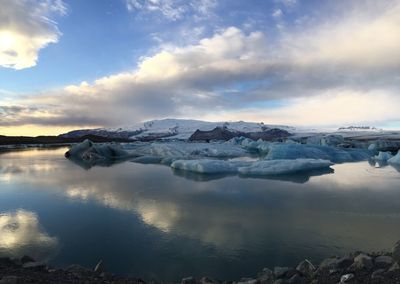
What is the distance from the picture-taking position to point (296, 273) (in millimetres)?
4156

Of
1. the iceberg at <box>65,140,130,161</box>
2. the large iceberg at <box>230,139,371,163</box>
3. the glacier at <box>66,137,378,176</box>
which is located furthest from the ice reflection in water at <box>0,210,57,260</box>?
the iceberg at <box>65,140,130,161</box>

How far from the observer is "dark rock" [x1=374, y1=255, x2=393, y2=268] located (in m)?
3.94

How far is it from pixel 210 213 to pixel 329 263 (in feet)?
12.2

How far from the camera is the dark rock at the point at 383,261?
3940 mm

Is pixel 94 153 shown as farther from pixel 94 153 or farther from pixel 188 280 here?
pixel 188 280

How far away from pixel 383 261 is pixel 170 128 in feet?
435

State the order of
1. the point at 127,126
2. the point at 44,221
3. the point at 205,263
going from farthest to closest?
the point at 127,126
the point at 44,221
the point at 205,263

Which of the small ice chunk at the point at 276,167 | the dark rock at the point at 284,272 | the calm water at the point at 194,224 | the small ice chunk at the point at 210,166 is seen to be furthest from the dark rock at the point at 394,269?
the small ice chunk at the point at 210,166

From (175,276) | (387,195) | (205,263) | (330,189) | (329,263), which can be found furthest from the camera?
(330,189)

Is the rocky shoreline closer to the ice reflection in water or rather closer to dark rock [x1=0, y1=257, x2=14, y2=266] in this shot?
dark rock [x1=0, y1=257, x2=14, y2=266]

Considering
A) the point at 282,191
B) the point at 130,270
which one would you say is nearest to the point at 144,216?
the point at 130,270

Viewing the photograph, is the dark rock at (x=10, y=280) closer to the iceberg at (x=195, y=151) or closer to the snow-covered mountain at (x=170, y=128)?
the iceberg at (x=195, y=151)

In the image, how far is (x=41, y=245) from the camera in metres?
5.71

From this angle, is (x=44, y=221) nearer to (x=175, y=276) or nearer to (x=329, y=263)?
(x=175, y=276)
